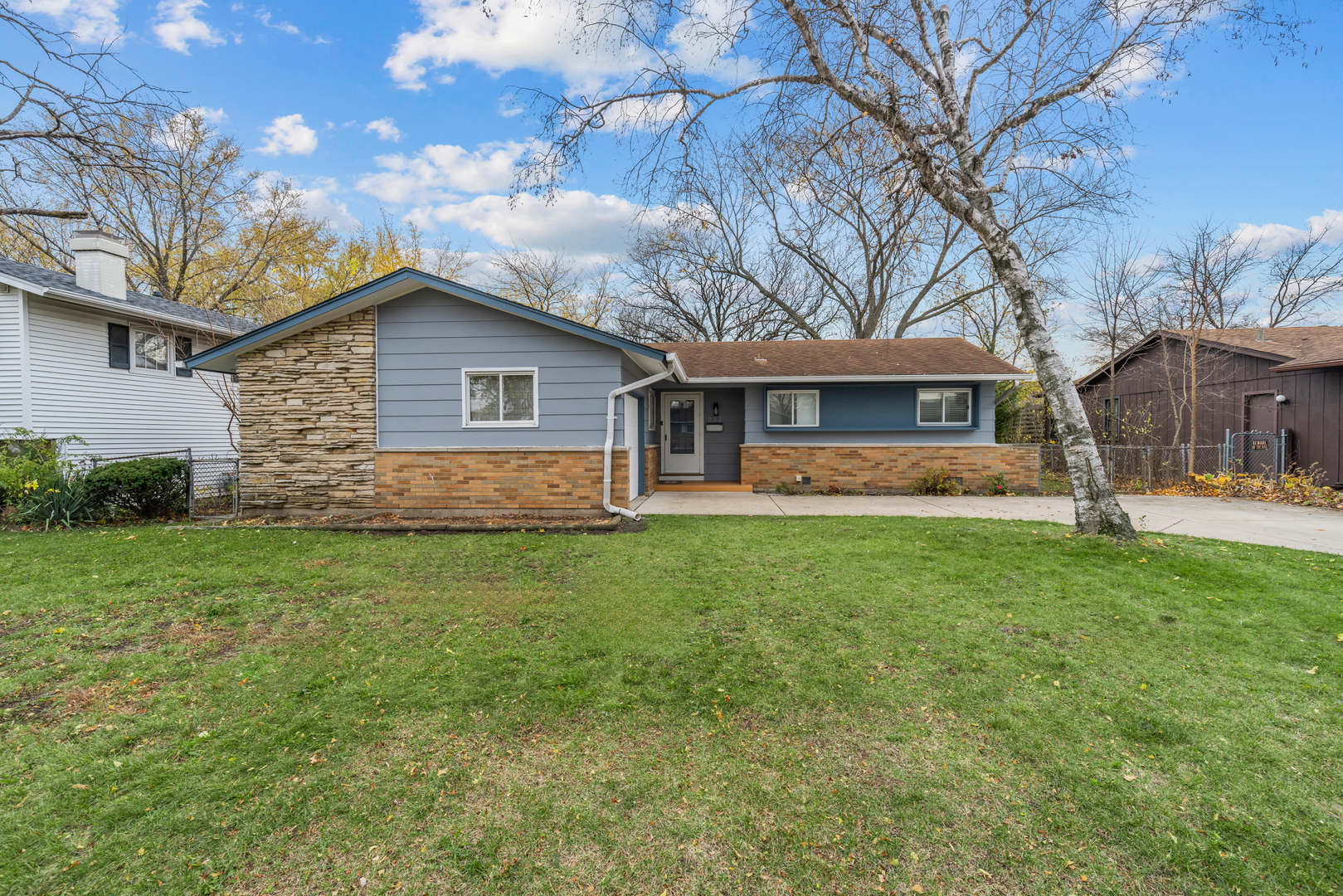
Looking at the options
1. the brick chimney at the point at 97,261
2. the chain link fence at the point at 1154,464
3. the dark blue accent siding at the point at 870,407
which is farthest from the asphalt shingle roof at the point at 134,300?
the chain link fence at the point at 1154,464

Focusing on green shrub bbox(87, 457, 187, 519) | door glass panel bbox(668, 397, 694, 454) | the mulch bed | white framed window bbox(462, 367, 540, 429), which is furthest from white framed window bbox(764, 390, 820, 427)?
green shrub bbox(87, 457, 187, 519)

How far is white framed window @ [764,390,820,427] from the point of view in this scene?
44.7ft

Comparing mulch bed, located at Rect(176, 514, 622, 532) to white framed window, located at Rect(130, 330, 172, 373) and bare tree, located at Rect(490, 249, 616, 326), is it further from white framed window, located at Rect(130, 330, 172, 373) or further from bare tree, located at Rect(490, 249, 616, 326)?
bare tree, located at Rect(490, 249, 616, 326)


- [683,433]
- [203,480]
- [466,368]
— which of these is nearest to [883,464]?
[683,433]

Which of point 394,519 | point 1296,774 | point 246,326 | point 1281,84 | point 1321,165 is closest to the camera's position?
point 1296,774

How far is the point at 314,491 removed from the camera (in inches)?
376

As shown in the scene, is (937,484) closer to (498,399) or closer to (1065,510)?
(1065,510)

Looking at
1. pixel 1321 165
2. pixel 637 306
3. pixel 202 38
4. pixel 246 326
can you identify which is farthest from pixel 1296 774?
pixel 637 306

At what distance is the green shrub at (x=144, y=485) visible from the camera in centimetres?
910

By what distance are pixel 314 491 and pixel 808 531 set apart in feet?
25.8

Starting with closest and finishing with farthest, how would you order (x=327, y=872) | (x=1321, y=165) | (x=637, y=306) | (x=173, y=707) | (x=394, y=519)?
(x=327, y=872) < (x=173, y=707) < (x=394, y=519) < (x=1321, y=165) < (x=637, y=306)

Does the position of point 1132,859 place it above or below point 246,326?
below

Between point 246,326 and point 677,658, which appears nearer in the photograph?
point 677,658

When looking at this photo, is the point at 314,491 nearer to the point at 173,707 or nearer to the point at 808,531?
the point at 173,707
